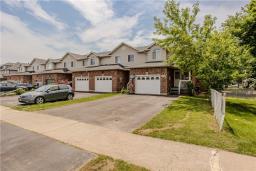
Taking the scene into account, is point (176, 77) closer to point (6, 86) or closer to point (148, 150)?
point (148, 150)

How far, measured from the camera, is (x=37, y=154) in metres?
5.58

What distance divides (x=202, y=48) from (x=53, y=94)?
14.2m

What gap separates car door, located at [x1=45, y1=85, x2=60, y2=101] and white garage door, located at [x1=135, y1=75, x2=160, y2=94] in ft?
32.9

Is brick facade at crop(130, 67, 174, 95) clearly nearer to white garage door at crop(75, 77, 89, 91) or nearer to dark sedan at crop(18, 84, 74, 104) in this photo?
dark sedan at crop(18, 84, 74, 104)

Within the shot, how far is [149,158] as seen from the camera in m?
5.11

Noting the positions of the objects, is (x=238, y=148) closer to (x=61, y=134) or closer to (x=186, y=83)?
(x=61, y=134)

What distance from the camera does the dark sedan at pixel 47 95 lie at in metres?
15.9

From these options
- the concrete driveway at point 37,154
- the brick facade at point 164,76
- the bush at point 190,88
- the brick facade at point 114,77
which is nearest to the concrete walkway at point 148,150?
the concrete driveway at point 37,154

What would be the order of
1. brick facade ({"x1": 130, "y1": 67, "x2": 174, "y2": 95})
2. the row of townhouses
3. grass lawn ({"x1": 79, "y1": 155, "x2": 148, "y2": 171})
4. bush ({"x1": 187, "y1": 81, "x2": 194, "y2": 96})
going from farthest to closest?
the row of townhouses
bush ({"x1": 187, "y1": 81, "x2": 194, "y2": 96})
brick facade ({"x1": 130, "y1": 67, "x2": 174, "y2": 95})
grass lawn ({"x1": 79, "y1": 155, "x2": 148, "y2": 171})

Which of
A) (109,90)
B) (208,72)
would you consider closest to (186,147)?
(208,72)

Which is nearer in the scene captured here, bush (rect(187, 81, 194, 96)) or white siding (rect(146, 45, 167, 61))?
bush (rect(187, 81, 194, 96))

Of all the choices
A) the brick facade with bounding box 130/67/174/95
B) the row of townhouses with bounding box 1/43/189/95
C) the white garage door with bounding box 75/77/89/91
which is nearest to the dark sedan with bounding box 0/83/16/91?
the row of townhouses with bounding box 1/43/189/95

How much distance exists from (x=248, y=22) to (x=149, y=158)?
89.2 feet

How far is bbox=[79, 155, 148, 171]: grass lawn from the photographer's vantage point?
4555 millimetres
